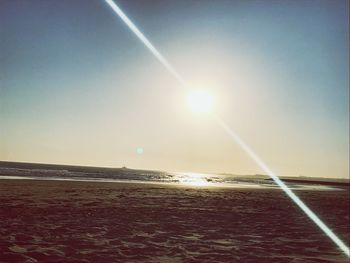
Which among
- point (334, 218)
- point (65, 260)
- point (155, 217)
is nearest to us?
point (65, 260)

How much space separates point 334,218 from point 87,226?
1441 cm

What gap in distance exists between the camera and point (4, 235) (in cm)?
1115

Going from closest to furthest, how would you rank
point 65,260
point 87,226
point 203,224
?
point 65,260 → point 87,226 → point 203,224

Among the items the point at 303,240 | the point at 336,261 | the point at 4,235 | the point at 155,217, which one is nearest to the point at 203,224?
the point at 155,217

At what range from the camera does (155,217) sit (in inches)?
671

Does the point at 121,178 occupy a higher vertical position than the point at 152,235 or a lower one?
higher

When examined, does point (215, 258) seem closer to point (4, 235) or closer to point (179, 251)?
point (179, 251)

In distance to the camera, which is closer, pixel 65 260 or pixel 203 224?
pixel 65 260

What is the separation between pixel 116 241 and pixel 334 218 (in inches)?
573

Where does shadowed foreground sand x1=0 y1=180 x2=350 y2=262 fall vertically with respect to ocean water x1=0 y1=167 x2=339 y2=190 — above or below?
below

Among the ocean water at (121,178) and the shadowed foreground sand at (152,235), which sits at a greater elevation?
the ocean water at (121,178)

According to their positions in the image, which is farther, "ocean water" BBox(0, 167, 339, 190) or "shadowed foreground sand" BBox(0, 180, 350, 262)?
"ocean water" BBox(0, 167, 339, 190)

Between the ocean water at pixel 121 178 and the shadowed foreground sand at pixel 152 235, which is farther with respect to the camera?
the ocean water at pixel 121 178

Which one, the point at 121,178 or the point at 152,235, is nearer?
the point at 152,235
